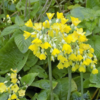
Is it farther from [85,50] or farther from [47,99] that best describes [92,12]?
[47,99]

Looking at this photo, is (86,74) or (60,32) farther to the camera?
(86,74)

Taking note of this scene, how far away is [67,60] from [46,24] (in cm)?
16

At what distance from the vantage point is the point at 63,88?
3.30 feet

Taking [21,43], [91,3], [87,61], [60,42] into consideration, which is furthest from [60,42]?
[91,3]

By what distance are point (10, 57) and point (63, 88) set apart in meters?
0.43

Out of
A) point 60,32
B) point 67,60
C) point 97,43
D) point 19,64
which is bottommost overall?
point 19,64

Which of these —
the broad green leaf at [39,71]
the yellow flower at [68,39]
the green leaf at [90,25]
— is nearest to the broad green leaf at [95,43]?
the green leaf at [90,25]

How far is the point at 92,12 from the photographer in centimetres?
109

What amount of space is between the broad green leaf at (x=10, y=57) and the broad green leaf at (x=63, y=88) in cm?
30

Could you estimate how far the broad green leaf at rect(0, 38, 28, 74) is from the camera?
3.61 ft

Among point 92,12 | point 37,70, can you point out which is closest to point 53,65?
point 37,70

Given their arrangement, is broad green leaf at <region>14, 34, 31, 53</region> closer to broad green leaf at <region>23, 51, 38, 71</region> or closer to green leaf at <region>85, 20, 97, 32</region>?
broad green leaf at <region>23, 51, 38, 71</region>

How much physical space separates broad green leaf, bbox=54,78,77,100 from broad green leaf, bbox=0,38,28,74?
30 cm

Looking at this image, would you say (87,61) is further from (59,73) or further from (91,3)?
(91,3)
